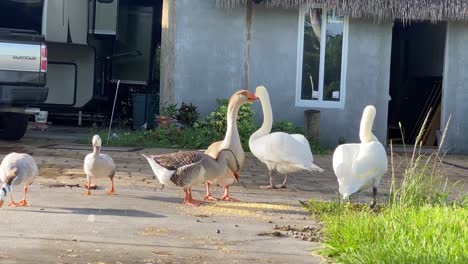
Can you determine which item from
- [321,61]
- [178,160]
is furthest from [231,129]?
[321,61]

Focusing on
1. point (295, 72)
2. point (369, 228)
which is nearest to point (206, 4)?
point (295, 72)

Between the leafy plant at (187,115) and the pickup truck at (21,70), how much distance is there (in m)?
3.43

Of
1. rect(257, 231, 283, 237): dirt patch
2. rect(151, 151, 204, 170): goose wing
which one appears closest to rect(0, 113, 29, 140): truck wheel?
rect(151, 151, 204, 170): goose wing

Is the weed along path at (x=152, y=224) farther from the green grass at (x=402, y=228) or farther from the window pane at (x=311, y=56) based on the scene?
the window pane at (x=311, y=56)

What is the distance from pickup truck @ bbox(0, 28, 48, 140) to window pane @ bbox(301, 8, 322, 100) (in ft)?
19.6

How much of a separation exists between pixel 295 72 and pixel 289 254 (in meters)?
11.1

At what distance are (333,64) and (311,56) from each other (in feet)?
1.73

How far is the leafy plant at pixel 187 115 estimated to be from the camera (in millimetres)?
16875

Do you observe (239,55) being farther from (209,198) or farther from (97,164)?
(97,164)

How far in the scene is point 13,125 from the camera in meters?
15.7

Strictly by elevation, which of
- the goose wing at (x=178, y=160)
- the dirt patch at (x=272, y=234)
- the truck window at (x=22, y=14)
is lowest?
the dirt patch at (x=272, y=234)

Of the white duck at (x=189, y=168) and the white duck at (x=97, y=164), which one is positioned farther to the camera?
the white duck at (x=97, y=164)

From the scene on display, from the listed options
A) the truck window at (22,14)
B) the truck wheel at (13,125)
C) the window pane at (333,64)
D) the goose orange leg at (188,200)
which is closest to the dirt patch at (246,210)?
the goose orange leg at (188,200)

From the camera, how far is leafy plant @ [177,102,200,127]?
1688 cm
